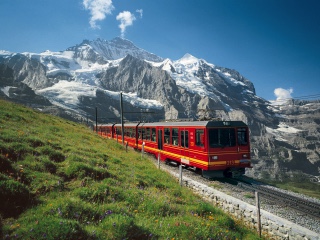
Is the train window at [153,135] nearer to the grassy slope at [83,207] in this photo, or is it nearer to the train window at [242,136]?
the train window at [242,136]

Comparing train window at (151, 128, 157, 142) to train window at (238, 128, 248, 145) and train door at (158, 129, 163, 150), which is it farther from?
train window at (238, 128, 248, 145)

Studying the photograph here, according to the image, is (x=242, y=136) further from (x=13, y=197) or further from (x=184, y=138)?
(x=13, y=197)

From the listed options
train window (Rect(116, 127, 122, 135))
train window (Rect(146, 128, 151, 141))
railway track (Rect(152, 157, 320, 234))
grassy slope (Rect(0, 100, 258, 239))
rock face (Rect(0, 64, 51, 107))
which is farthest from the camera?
rock face (Rect(0, 64, 51, 107))

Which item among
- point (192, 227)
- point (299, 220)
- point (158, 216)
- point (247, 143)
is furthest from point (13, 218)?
point (247, 143)

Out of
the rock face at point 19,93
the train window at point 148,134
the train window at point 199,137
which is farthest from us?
the rock face at point 19,93

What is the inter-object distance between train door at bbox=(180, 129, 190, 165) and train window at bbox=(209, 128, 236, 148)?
2.25 m

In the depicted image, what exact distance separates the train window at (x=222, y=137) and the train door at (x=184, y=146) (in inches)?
88.6

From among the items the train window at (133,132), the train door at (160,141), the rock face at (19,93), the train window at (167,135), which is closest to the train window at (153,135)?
the train door at (160,141)

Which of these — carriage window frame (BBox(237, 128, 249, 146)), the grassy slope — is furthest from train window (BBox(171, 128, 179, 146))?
the grassy slope

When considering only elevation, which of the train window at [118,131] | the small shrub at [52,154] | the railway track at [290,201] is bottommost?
the railway track at [290,201]

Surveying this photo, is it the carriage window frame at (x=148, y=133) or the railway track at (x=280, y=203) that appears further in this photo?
the carriage window frame at (x=148, y=133)

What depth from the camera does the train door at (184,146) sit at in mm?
16891

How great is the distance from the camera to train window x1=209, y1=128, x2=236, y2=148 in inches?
593

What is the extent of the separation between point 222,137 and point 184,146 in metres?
3.07
